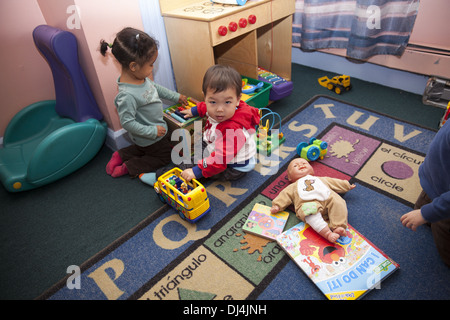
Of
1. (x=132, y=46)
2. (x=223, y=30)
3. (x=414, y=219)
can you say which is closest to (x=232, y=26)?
(x=223, y=30)

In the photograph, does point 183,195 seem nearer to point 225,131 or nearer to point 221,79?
point 225,131

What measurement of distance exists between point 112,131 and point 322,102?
1467mm

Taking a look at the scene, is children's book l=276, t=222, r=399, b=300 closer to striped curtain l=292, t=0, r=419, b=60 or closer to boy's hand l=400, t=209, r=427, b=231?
boy's hand l=400, t=209, r=427, b=231

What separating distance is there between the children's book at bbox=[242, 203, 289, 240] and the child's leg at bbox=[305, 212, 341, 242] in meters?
0.12

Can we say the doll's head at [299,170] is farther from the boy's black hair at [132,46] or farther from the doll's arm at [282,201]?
the boy's black hair at [132,46]

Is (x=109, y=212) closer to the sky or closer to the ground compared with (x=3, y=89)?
closer to the ground

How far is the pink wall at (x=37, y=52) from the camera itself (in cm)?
150

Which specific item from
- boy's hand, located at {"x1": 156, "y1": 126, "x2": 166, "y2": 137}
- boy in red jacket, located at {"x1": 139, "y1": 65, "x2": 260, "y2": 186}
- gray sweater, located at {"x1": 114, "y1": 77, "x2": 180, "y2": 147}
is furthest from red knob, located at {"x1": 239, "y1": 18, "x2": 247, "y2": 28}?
boy's hand, located at {"x1": 156, "y1": 126, "x2": 166, "y2": 137}

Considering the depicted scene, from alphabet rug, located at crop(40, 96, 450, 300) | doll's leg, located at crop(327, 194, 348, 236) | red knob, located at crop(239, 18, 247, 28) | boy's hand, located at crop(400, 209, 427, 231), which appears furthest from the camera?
red knob, located at crop(239, 18, 247, 28)

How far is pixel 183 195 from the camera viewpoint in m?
1.26

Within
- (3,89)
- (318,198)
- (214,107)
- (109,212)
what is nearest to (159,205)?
(109,212)

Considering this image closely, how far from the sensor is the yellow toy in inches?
87.3

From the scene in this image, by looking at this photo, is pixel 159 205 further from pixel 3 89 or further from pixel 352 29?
pixel 352 29

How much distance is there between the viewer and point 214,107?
53.5 inches
